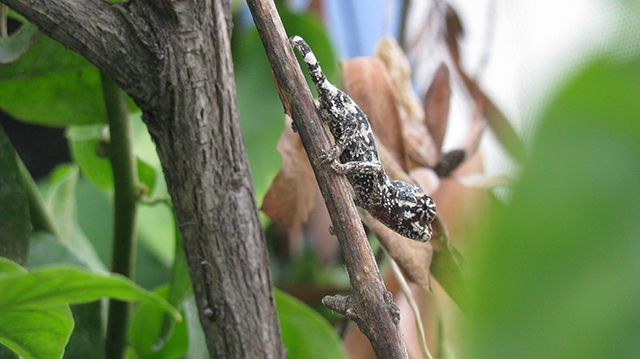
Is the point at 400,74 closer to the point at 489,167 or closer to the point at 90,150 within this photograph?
the point at 489,167

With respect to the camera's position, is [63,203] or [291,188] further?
[63,203]

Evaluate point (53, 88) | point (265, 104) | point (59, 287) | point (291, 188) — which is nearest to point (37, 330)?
point (59, 287)

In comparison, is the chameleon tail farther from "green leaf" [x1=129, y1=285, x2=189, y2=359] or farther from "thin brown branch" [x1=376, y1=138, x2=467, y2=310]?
"green leaf" [x1=129, y1=285, x2=189, y2=359]

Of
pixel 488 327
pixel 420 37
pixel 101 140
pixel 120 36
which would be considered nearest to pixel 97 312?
pixel 101 140

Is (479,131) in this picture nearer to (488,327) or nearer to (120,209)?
(120,209)

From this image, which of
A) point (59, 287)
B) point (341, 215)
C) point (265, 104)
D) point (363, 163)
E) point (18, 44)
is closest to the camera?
point (59, 287)

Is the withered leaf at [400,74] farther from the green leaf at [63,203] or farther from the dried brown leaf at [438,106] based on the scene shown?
the green leaf at [63,203]

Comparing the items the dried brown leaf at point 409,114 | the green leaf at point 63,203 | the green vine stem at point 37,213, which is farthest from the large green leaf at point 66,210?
the dried brown leaf at point 409,114
